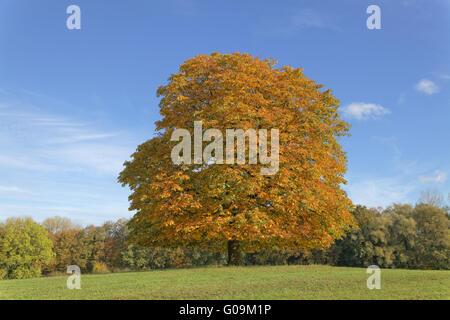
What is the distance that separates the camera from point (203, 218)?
19.1 m

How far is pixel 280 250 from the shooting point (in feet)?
177

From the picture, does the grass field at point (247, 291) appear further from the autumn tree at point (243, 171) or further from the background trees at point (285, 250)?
the background trees at point (285, 250)

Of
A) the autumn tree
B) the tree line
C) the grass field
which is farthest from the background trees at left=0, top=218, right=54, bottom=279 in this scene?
the grass field

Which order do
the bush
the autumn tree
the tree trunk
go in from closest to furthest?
the autumn tree
the tree trunk
the bush

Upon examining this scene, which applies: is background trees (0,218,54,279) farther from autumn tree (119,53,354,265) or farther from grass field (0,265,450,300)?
grass field (0,265,450,300)

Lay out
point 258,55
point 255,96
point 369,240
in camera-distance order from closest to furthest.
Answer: point 255,96 → point 258,55 → point 369,240

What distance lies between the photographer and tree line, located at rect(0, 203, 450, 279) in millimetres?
51875

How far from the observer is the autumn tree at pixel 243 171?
19344mm

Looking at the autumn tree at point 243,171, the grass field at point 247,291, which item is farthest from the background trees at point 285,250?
the grass field at point 247,291

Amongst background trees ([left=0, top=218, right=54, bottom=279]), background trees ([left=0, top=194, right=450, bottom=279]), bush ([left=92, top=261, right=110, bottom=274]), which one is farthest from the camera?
background trees ([left=0, top=218, right=54, bottom=279])

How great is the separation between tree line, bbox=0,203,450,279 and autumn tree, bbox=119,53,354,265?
27.4 metres
